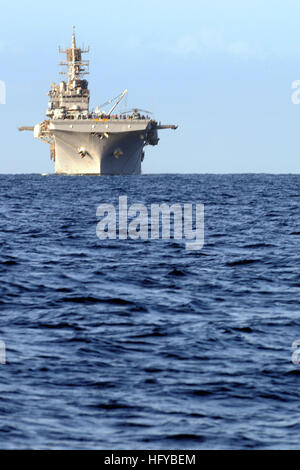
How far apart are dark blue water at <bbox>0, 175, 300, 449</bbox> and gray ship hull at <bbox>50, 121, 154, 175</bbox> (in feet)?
317

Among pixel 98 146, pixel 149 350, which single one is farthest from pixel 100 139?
pixel 149 350

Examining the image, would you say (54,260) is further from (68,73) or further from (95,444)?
(68,73)

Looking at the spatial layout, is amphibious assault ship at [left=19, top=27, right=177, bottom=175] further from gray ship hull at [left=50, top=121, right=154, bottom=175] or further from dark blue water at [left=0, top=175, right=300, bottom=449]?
dark blue water at [left=0, top=175, right=300, bottom=449]

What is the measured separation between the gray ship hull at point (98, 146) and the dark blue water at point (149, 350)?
96533 millimetres

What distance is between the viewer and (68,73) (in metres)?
164

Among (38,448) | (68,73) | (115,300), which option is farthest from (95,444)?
(68,73)

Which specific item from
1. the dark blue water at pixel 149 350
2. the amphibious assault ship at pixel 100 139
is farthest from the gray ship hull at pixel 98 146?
the dark blue water at pixel 149 350

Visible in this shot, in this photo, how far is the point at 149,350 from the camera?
1377 cm

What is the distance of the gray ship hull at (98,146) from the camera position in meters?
122

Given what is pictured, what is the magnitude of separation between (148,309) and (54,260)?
27.5 ft

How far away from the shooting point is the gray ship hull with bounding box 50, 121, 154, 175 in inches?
4813

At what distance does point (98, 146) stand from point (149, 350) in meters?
112

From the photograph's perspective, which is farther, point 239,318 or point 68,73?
point 68,73

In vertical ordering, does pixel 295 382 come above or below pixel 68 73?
below
